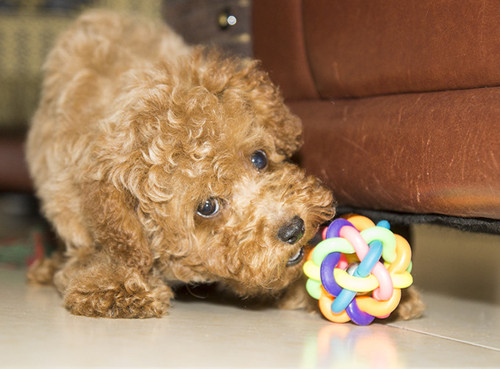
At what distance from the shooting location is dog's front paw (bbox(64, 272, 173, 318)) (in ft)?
8.37

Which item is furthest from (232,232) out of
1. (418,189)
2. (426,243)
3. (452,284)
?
(426,243)

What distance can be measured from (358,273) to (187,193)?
0.73 meters

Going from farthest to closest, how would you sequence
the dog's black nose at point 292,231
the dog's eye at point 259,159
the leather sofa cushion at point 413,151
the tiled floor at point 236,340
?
the dog's eye at point 259,159 → the dog's black nose at point 292,231 → the leather sofa cushion at point 413,151 → the tiled floor at point 236,340

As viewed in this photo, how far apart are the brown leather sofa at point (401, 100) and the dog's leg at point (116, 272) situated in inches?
36.0

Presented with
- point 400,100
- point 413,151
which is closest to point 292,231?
point 413,151

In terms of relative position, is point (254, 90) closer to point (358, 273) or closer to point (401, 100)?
point (401, 100)

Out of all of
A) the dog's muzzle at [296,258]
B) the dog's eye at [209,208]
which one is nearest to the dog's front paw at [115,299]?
the dog's eye at [209,208]

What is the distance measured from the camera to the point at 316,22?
2828 mm

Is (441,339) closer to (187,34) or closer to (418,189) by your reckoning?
(418,189)

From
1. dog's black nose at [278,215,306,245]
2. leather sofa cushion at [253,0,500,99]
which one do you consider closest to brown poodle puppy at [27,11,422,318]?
dog's black nose at [278,215,306,245]

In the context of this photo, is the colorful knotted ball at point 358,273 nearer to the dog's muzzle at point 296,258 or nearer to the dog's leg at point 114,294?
the dog's muzzle at point 296,258

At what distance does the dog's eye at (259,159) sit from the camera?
109 inches

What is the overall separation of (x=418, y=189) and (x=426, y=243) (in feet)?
9.21

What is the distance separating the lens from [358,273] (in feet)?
7.68
